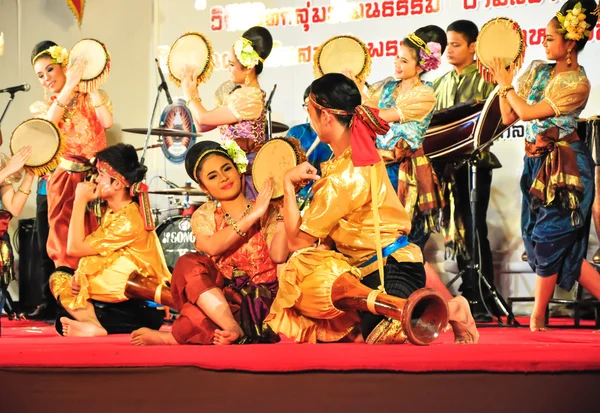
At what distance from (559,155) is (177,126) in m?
3.31

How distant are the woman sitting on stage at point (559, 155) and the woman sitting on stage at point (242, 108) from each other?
133 centimetres

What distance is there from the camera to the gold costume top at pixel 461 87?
229 inches

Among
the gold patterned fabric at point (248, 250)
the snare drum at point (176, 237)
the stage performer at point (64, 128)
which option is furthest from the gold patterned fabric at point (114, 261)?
the snare drum at point (176, 237)

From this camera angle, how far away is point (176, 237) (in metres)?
6.29

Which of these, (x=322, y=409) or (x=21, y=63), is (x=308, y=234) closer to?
(x=322, y=409)

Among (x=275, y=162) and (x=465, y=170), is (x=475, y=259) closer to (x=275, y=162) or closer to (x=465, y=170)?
(x=465, y=170)

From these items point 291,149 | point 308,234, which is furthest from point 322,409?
point 291,149

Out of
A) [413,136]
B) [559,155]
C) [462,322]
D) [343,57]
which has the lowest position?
[462,322]

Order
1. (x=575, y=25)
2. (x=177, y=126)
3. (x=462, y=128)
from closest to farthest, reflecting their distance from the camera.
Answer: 1. (x=575, y=25)
2. (x=462, y=128)
3. (x=177, y=126)

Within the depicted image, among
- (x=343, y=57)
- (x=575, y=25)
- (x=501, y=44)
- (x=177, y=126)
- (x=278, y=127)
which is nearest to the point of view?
(x=575, y=25)

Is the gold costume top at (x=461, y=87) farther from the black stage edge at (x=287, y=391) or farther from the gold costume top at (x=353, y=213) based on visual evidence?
the black stage edge at (x=287, y=391)

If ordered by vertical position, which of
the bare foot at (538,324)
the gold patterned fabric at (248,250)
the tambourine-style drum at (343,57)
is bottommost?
the bare foot at (538,324)

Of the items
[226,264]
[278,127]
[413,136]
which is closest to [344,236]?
[226,264]

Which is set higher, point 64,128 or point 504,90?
point 504,90
